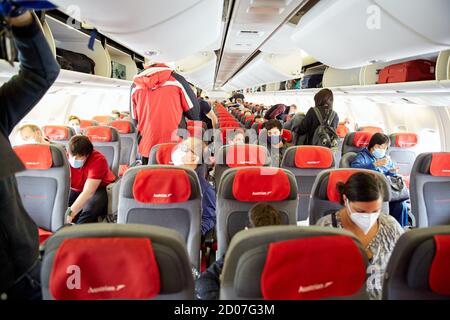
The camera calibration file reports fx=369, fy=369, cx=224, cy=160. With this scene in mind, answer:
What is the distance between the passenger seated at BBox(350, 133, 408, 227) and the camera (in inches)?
140

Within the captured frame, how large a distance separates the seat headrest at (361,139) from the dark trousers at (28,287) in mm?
4844

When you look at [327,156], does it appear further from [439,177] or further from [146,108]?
[146,108]

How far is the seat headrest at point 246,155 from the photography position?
3.92 m

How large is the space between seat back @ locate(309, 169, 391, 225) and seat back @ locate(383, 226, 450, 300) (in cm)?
129

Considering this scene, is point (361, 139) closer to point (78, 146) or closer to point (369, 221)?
point (369, 221)

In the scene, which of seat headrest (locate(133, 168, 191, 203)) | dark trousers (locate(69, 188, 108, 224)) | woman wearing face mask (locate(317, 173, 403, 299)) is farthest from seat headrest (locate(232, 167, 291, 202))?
dark trousers (locate(69, 188, 108, 224))

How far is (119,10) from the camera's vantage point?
2234 mm

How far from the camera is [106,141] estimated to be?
17.7 feet

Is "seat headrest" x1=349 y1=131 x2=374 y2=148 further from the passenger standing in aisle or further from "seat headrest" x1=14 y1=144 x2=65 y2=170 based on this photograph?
"seat headrest" x1=14 y1=144 x2=65 y2=170

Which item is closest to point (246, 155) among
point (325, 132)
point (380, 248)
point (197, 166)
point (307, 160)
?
point (307, 160)

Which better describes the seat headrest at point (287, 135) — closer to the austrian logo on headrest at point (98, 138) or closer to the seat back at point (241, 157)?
the seat back at point (241, 157)
